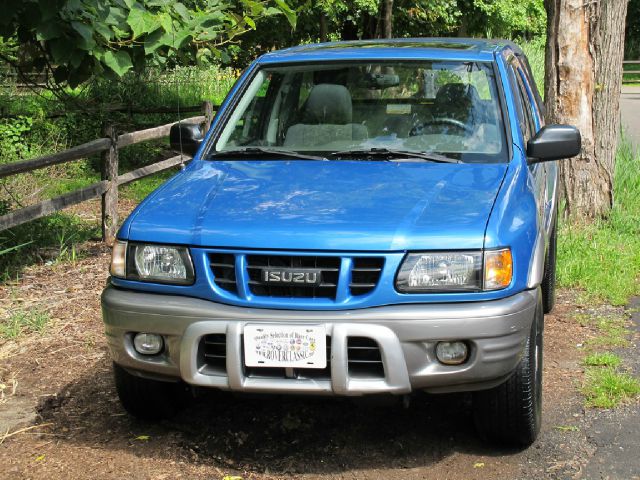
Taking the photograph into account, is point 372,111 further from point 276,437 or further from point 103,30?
point 103,30

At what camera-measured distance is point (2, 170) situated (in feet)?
22.9

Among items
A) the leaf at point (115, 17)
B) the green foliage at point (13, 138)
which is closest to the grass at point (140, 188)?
the green foliage at point (13, 138)

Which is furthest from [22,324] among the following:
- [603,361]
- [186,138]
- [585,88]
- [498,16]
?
[498,16]

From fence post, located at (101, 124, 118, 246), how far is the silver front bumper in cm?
506

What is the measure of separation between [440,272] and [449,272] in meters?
0.04

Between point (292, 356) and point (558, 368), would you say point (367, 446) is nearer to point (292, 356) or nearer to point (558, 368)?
point (292, 356)

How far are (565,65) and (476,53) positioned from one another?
3.45 metres

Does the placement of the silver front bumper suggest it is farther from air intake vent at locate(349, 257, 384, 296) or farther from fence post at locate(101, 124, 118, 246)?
fence post at locate(101, 124, 118, 246)

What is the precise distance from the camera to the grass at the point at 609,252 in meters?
6.91

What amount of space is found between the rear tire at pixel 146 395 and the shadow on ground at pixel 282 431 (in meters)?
0.08

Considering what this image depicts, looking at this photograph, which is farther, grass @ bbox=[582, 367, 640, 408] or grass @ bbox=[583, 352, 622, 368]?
grass @ bbox=[583, 352, 622, 368]

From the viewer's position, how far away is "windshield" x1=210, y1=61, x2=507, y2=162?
482cm

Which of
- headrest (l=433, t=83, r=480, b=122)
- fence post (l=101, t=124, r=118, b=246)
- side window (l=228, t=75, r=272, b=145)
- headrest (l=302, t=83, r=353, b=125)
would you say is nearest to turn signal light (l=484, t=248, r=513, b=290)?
headrest (l=433, t=83, r=480, b=122)

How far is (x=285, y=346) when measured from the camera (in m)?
3.73
